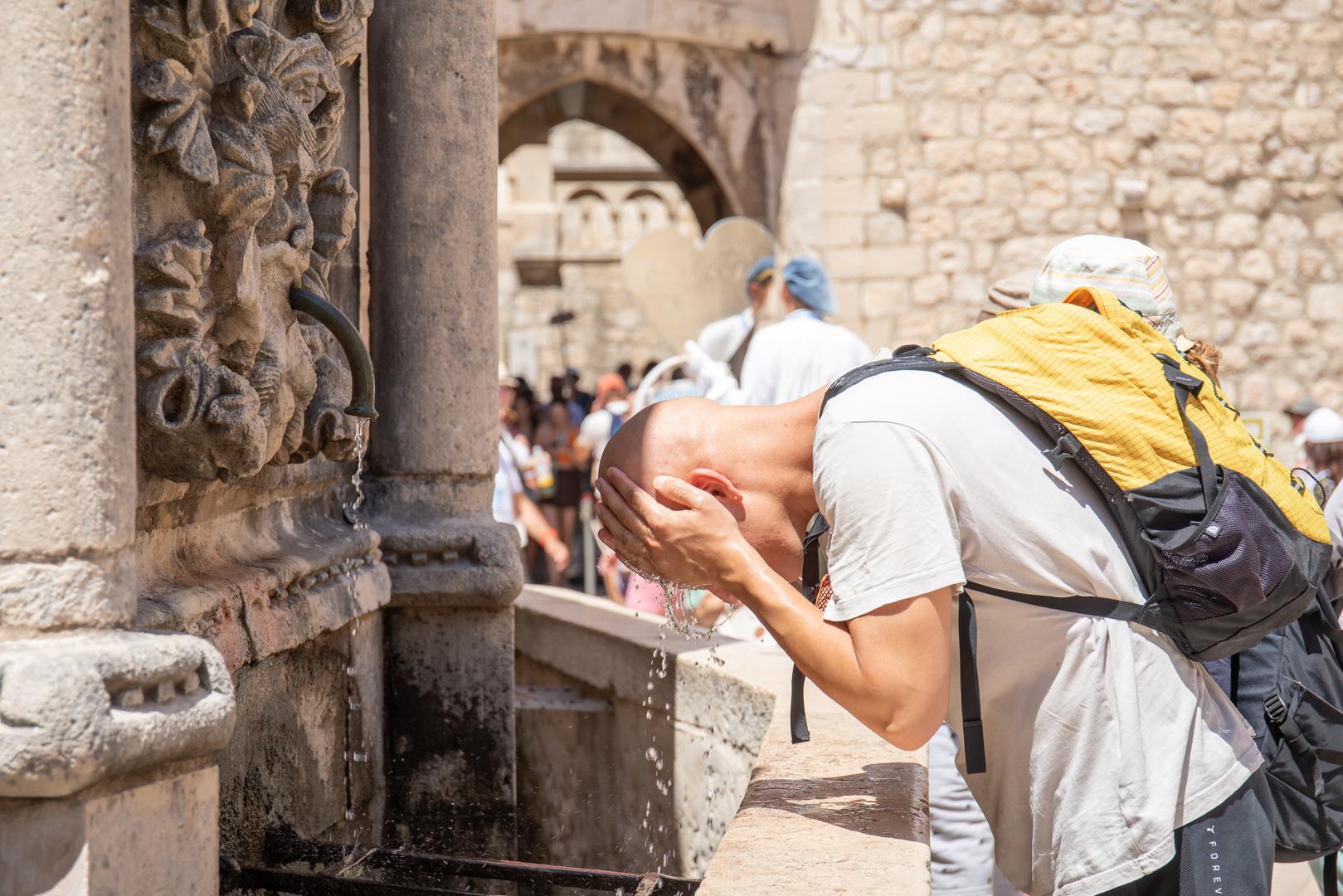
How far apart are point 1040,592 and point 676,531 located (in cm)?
48

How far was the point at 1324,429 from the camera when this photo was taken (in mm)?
5020

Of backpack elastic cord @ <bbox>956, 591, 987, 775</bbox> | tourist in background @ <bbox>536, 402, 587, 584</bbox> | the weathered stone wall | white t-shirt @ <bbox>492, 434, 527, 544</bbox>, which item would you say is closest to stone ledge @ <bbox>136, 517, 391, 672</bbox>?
backpack elastic cord @ <bbox>956, 591, 987, 775</bbox>

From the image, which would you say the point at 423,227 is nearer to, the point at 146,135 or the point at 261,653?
the point at 261,653

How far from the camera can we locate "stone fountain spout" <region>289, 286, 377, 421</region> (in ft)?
7.32

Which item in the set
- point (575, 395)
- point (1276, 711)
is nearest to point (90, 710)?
point (1276, 711)

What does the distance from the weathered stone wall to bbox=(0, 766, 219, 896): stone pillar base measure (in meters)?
8.53

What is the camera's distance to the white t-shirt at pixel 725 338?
7.23m

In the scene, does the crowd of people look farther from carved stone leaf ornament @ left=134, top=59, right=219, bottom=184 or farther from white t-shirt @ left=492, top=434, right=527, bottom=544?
carved stone leaf ornament @ left=134, top=59, right=219, bottom=184

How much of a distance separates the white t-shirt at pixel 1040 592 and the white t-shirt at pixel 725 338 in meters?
5.35

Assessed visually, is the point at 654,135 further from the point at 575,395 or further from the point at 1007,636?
the point at 1007,636

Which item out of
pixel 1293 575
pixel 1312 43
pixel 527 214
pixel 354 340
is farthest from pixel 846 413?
pixel 527 214

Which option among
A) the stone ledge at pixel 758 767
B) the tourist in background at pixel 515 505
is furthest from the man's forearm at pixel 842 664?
the tourist in background at pixel 515 505

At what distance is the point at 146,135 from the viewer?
1701mm

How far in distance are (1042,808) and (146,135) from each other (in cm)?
140
